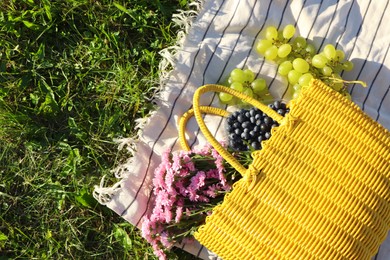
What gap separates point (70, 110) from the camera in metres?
1.86

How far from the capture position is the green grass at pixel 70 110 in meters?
1.82

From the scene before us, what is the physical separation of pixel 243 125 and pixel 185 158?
20cm

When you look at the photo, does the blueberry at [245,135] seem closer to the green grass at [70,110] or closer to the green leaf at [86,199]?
the green grass at [70,110]

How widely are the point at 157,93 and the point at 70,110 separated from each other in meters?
0.32

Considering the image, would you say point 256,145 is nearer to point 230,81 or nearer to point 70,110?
point 230,81

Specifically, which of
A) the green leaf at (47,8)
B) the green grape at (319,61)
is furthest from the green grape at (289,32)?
the green leaf at (47,8)

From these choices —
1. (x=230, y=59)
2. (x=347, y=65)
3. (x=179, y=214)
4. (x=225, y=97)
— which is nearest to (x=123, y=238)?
(x=179, y=214)

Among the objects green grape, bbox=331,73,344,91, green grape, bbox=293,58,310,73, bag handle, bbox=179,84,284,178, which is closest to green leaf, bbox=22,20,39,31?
bag handle, bbox=179,84,284,178

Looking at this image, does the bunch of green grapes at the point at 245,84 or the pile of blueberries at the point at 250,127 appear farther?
the bunch of green grapes at the point at 245,84

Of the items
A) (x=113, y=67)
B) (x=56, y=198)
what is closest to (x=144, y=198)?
(x=56, y=198)

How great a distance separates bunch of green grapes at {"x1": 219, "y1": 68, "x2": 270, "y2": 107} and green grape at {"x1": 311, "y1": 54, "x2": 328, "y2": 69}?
169mm

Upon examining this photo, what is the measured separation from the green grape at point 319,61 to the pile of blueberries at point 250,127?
0.19 metres

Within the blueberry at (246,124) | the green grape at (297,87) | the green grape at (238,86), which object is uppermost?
the green grape at (297,87)

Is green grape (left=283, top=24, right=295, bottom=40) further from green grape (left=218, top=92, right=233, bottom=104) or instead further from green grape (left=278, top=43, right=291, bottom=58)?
green grape (left=218, top=92, right=233, bottom=104)
